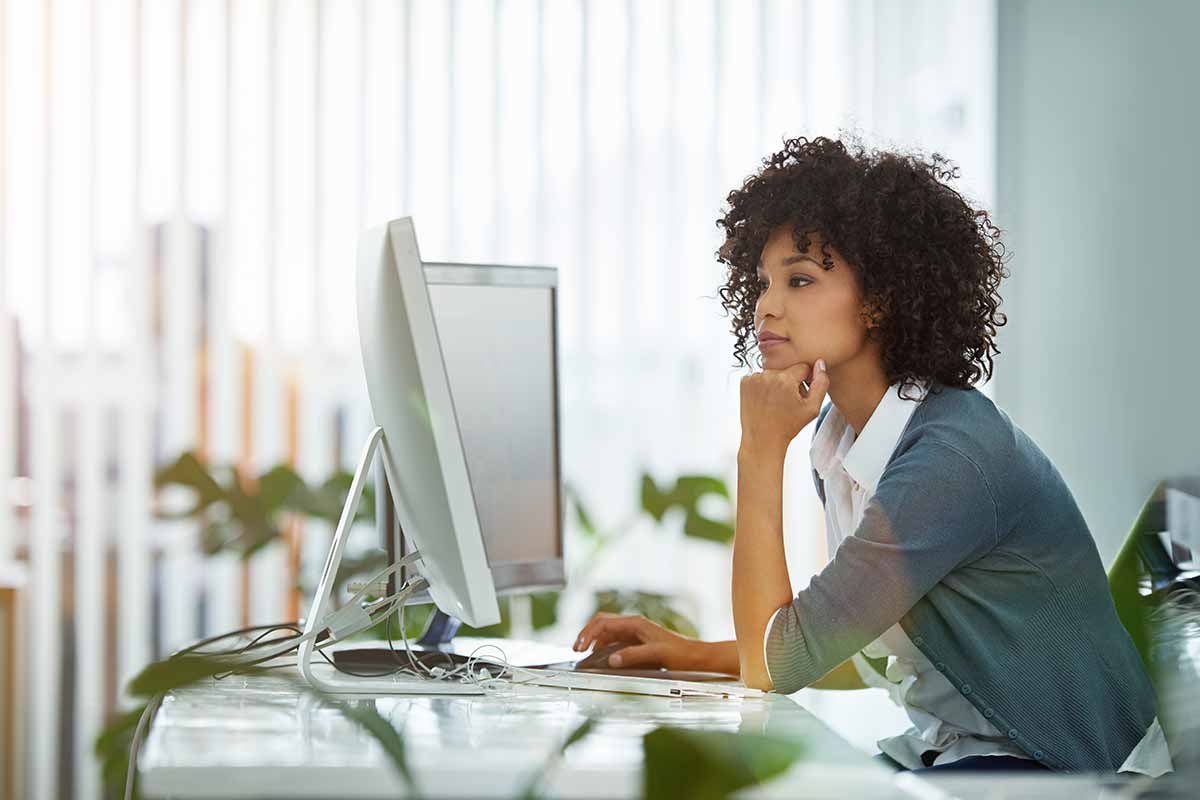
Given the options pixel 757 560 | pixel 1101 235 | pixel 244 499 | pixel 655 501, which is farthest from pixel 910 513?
pixel 244 499

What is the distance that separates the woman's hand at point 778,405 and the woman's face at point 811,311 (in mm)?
24

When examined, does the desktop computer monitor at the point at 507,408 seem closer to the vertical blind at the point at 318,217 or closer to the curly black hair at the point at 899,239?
the curly black hair at the point at 899,239

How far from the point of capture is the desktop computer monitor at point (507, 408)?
1.49 metres

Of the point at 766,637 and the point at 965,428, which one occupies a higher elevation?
the point at 965,428

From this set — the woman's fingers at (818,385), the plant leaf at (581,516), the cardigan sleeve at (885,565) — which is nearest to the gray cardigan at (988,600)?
the cardigan sleeve at (885,565)

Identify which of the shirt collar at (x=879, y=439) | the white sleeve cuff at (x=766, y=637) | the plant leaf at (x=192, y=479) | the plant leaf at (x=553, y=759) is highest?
the shirt collar at (x=879, y=439)

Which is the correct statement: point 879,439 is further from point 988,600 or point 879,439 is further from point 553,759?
point 553,759

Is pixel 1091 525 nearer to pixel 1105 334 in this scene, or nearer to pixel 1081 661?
pixel 1105 334

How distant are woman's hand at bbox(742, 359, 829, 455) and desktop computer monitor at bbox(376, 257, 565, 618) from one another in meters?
0.29

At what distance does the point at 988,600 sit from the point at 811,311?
1.27 feet

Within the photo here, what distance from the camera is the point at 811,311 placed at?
1416 mm

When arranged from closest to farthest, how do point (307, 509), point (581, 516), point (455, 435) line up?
point (455, 435) < point (307, 509) < point (581, 516)

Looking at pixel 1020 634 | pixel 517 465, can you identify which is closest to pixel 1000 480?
pixel 1020 634

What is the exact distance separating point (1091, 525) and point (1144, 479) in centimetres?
202
